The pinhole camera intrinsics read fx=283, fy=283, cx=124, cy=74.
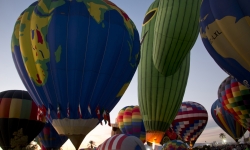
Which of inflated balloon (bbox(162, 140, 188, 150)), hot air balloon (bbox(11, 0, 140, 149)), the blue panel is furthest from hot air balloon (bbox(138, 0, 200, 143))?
the blue panel

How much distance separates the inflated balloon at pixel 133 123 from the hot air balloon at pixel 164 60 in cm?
649

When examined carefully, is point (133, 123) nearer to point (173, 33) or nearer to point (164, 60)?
point (164, 60)

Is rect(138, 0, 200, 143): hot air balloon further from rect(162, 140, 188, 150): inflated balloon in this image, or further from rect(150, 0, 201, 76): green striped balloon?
rect(162, 140, 188, 150): inflated balloon

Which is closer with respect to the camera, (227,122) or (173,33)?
(173,33)

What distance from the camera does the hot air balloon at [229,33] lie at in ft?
24.7

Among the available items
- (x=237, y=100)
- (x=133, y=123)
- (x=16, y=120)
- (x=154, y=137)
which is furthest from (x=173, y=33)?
(x=133, y=123)

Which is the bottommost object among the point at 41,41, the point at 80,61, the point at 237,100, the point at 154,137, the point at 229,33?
the point at 154,137

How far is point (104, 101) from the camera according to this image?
10156mm

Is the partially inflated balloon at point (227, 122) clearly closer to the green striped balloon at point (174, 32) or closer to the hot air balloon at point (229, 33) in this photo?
the green striped balloon at point (174, 32)

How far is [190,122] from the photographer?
2152cm

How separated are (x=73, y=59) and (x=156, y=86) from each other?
7.35 meters

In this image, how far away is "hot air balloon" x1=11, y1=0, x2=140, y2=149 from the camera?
9602 mm

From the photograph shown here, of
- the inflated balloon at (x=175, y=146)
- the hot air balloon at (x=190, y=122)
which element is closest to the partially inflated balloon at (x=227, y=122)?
the hot air balloon at (x=190, y=122)

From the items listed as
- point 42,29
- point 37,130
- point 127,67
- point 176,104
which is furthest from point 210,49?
point 37,130
